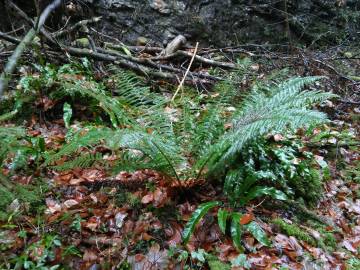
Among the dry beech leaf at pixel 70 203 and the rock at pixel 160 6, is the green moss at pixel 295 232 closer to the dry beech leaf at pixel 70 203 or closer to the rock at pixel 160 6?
the dry beech leaf at pixel 70 203

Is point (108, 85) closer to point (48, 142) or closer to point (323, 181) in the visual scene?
point (48, 142)

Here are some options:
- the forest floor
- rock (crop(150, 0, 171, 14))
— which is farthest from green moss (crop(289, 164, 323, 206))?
rock (crop(150, 0, 171, 14))

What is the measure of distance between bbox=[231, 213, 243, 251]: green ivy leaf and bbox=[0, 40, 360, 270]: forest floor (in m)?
0.06

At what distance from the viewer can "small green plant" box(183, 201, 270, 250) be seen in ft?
8.29

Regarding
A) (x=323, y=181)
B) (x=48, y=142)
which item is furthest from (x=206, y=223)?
(x=48, y=142)

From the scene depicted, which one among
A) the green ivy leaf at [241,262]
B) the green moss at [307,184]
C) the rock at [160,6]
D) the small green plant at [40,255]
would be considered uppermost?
the rock at [160,6]

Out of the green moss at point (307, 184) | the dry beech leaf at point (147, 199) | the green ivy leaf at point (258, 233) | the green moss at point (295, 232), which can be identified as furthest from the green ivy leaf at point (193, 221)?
the green moss at point (307, 184)

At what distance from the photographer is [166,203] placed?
290cm

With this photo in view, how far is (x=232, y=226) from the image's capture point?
2598mm

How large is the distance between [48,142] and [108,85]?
4.41ft

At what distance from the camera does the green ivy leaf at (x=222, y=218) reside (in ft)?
8.26

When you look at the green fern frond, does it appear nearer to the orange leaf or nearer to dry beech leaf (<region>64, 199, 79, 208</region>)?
the orange leaf

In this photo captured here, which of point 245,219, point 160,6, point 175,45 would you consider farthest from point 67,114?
point 160,6

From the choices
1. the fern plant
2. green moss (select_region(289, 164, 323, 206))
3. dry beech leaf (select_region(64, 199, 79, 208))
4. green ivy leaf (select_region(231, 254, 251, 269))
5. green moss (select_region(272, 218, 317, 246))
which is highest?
the fern plant
